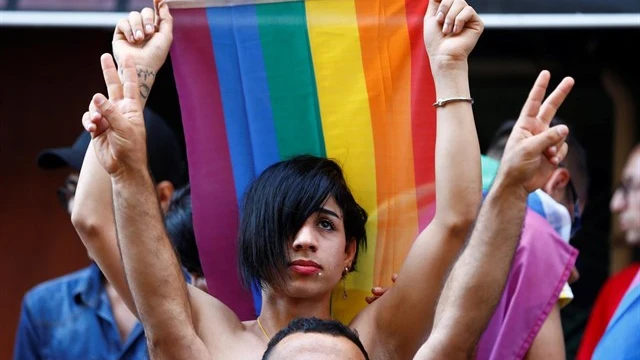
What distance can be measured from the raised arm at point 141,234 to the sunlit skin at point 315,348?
38 centimetres

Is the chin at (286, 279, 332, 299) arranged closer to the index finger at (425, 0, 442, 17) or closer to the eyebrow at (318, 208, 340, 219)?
the eyebrow at (318, 208, 340, 219)

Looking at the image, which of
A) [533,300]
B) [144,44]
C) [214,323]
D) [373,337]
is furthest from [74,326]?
[533,300]

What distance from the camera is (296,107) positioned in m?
3.47

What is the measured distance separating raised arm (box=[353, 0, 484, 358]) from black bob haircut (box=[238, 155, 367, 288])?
0.19 metres

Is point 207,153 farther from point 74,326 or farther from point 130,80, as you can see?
point 74,326

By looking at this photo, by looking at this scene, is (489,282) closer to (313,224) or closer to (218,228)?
(313,224)

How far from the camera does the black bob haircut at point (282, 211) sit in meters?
3.17

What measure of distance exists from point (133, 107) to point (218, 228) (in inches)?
18.2

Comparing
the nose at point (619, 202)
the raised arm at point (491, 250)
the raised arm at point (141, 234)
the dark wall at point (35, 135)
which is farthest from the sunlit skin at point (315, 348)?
the dark wall at point (35, 135)

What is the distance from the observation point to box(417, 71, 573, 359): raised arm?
2900 mm

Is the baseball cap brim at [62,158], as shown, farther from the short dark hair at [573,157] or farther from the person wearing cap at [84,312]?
the short dark hair at [573,157]

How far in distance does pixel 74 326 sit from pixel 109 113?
48.6 inches

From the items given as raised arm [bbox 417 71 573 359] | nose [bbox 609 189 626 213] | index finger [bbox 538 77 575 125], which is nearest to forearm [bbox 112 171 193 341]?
raised arm [bbox 417 71 573 359]

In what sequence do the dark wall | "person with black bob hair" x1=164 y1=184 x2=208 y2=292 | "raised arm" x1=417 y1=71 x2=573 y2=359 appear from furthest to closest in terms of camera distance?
the dark wall → "person with black bob hair" x1=164 y1=184 x2=208 y2=292 → "raised arm" x1=417 y1=71 x2=573 y2=359
